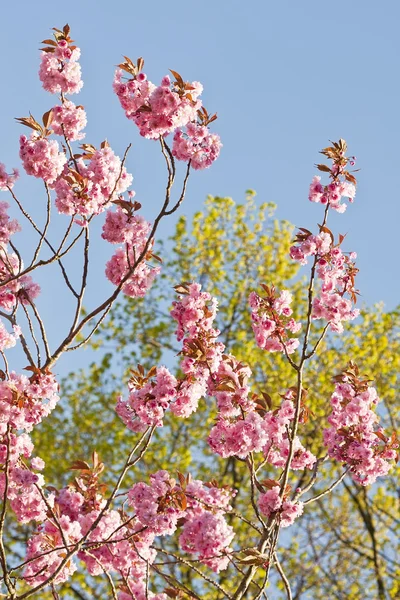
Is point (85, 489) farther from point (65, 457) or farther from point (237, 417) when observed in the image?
point (65, 457)

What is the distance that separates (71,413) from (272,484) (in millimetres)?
7972

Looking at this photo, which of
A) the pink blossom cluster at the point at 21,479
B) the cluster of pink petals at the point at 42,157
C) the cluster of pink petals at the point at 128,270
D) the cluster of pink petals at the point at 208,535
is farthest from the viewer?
the cluster of pink petals at the point at 128,270

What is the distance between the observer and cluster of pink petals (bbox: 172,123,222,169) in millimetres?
4969

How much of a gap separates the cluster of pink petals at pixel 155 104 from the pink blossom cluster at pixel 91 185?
0.29m

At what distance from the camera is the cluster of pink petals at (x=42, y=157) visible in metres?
4.75

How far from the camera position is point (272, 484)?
16.4ft

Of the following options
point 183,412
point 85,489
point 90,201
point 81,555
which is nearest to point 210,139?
point 90,201

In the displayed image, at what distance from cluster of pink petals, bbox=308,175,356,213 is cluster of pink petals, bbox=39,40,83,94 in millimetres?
1701

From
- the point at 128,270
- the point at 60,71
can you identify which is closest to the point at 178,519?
the point at 128,270

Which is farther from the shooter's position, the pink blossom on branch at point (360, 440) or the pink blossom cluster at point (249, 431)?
the pink blossom on branch at point (360, 440)

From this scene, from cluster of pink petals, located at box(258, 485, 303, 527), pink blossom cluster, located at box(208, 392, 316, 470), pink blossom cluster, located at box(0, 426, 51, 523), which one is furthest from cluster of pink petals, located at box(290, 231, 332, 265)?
pink blossom cluster, located at box(0, 426, 51, 523)

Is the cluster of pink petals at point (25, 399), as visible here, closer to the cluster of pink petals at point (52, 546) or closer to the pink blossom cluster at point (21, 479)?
the pink blossom cluster at point (21, 479)

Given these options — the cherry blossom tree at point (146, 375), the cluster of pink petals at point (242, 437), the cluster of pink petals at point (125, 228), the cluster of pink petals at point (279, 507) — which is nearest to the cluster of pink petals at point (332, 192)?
the cherry blossom tree at point (146, 375)

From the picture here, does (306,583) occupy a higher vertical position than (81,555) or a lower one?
higher
